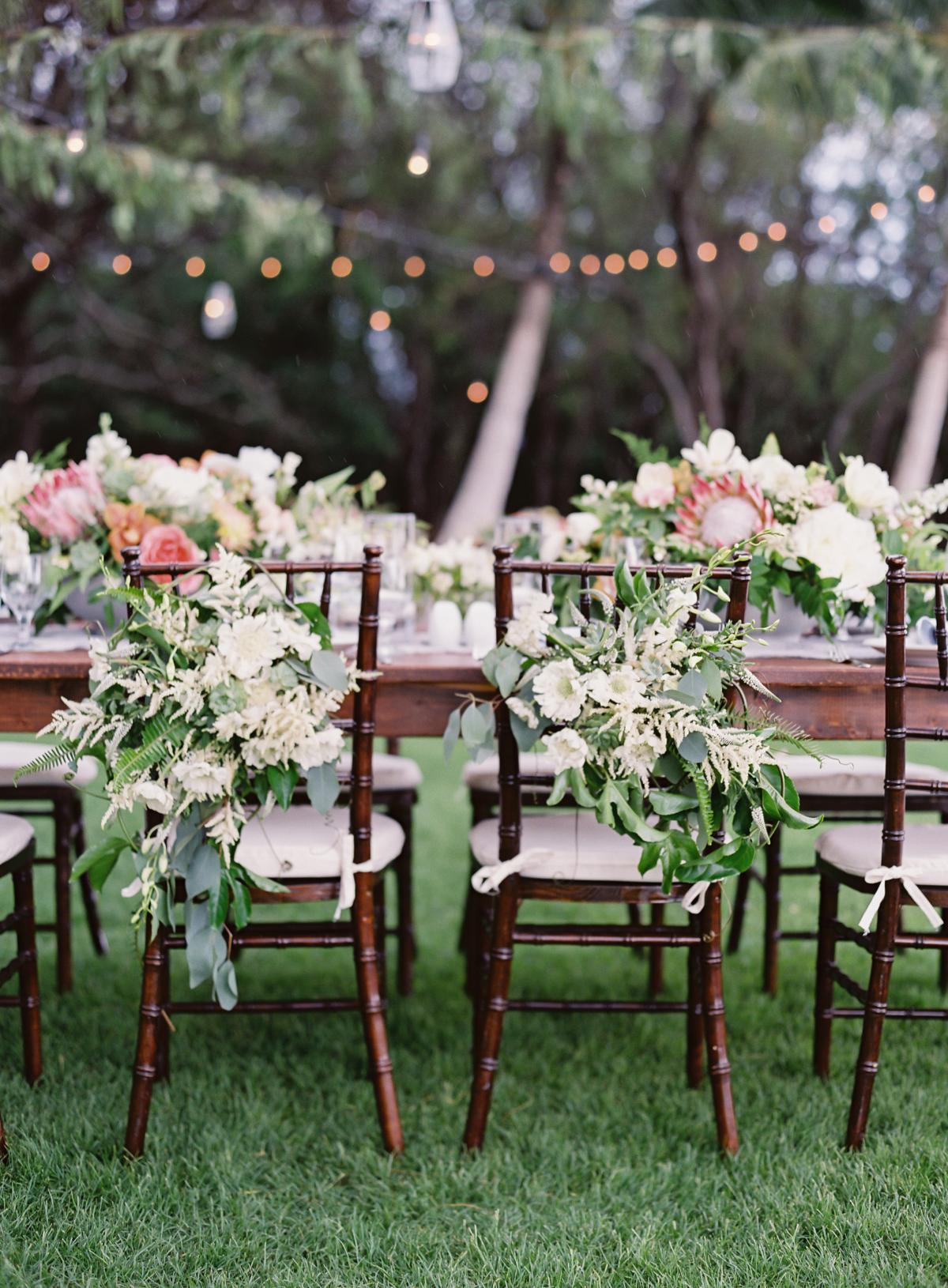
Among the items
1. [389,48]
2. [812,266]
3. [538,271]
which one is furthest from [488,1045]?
[812,266]

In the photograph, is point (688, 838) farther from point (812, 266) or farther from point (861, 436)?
point (861, 436)

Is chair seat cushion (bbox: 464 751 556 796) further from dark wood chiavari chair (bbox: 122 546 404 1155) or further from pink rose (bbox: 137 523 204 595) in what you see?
pink rose (bbox: 137 523 204 595)

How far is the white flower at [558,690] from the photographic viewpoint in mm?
1852

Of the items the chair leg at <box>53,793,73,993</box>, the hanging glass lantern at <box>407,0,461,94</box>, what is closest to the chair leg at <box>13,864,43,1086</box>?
the chair leg at <box>53,793,73,993</box>

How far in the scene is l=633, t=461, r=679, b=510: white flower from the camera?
8.29 ft

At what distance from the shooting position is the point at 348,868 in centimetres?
208

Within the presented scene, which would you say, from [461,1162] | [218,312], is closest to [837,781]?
[461,1162]

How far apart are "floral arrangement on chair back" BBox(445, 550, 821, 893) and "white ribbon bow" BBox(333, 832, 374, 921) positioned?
0.28m

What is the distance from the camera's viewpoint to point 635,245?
1283cm

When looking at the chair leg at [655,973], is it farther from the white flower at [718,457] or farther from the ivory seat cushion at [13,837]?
the ivory seat cushion at [13,837]

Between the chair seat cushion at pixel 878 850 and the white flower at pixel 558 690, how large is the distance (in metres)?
0.68

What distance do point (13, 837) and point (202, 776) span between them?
1.79ft

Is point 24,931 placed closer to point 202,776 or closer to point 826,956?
point 202,776

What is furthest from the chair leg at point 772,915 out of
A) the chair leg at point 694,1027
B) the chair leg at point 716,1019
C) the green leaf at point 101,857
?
the green leaf at point 101,857
